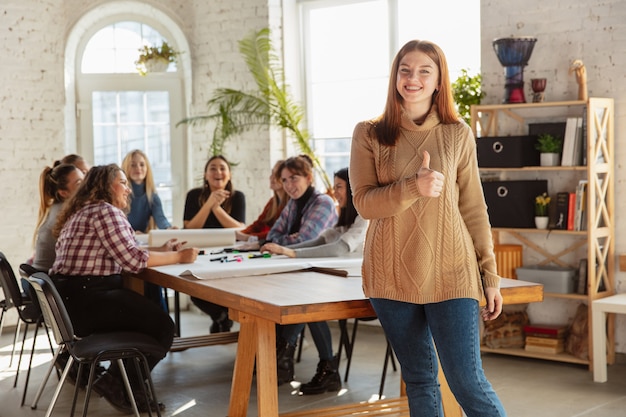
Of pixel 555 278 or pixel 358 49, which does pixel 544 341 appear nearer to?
pixel 555 278

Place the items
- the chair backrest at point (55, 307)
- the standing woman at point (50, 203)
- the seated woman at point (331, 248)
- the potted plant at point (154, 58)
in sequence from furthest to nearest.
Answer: the potted plant at point (154, 58)
the standing woman at point (50, 203)
the seated woman at point (331, 248)
the chair backrest at point (55, 307)

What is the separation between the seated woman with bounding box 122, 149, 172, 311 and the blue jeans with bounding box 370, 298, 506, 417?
3956 millimetres

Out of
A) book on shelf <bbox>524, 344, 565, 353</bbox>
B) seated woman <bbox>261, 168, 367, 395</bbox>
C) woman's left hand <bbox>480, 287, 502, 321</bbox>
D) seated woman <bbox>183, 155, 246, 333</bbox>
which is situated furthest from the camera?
seated woman <bbox>183, 155, 246, 333</bbox>

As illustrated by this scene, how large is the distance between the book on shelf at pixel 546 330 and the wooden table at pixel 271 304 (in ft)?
6.78

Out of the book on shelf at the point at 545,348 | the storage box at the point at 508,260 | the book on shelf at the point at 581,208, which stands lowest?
the book on shelf at the point at 545,348

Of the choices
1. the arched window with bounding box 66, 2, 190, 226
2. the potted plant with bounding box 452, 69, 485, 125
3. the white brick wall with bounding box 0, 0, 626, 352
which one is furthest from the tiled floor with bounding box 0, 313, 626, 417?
the arched window with bounding box 66, 2, 190, 226

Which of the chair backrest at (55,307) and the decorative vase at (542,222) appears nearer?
the chair backrest at (55,307)

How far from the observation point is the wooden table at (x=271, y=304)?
3.15 meters

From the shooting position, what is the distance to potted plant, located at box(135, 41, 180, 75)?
7699 mm

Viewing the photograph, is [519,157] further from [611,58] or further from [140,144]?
[140,144]

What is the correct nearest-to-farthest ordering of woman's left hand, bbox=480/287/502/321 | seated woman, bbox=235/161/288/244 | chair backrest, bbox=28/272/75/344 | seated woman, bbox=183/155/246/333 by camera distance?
woman's left hand, bbox=480/287/502/321
chair backrest, bbox=28/272/75/344
seated woman, bbox=235/161/288/244
seated woman, bbox=183/155/246/333

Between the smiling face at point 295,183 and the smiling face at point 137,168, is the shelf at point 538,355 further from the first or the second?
the smiling face at point 137,168

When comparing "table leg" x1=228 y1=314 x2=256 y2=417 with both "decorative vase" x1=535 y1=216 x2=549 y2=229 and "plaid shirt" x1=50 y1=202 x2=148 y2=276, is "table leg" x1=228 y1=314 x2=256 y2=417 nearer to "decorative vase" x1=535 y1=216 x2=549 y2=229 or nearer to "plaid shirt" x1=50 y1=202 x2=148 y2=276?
"plaid shirt" x1=50 y1=202 x2=148 y2=276

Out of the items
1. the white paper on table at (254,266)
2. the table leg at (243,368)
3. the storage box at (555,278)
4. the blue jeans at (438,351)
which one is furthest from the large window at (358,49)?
the blue jeans at (438,351)
